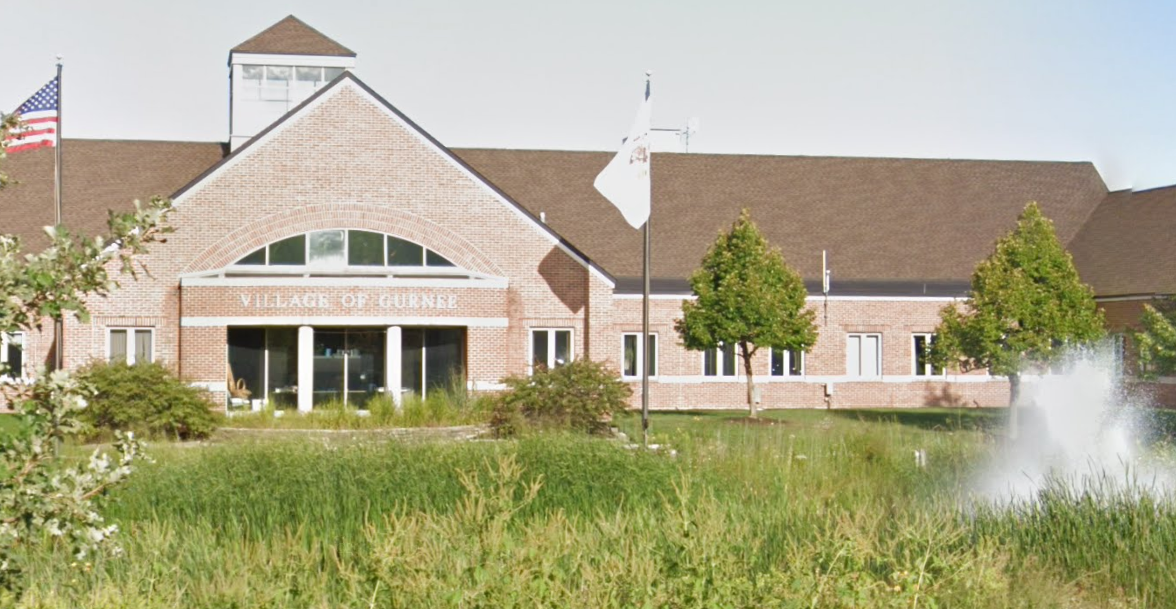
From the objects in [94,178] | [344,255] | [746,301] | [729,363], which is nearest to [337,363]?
[344,255]

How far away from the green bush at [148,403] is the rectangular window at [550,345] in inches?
401

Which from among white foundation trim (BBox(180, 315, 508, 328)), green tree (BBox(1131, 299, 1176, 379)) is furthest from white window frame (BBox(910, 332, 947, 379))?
white foundation trim (BBox(180, 315, 508, 328))

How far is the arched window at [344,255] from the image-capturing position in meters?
33.2

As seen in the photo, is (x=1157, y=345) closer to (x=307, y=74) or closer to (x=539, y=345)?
(x=539, y=345)

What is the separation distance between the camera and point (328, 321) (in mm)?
32656

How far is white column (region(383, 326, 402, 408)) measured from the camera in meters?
33.1

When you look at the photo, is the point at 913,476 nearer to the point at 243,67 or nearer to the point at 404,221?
the point at 404,221

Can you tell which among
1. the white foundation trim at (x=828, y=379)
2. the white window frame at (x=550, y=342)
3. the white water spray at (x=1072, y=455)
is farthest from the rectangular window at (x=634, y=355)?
the white water spray at (x=1072, y=455)

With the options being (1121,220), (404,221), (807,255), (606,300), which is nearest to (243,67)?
(404,221)

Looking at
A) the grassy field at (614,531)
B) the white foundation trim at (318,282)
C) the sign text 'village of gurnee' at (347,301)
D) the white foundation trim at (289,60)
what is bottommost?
the grassy field at (614,531)

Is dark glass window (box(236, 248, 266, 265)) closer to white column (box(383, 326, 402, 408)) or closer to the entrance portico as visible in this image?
the entrance portico

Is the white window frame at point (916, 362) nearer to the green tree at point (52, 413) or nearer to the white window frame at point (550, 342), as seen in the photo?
the white window frame at point (550, 342)

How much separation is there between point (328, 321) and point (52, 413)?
26147 mm

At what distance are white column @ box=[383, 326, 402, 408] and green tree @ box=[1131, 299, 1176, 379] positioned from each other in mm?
16380
